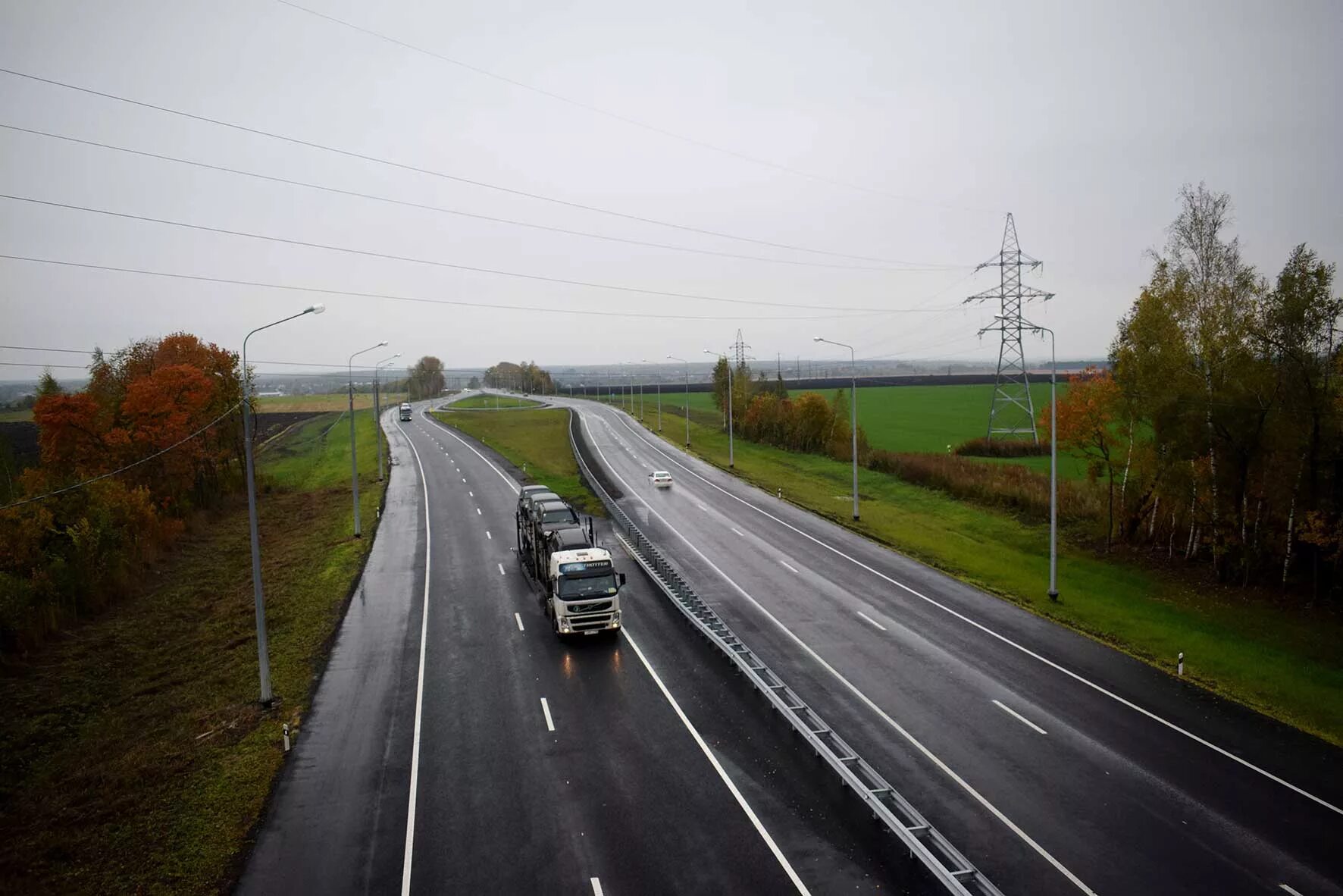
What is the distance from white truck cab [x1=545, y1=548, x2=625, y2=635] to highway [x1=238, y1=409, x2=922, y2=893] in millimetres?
793

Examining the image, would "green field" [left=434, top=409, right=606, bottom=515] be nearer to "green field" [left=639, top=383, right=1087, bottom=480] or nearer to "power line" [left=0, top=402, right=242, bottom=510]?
"green field" [left=639, top=383, right=1087, bottom=480]

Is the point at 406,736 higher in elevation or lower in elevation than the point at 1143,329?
lower

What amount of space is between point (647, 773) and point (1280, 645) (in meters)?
23.5

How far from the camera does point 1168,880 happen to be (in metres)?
13.4

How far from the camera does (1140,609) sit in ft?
98.5

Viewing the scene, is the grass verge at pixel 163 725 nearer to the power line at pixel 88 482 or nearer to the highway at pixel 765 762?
the highway at pixel 765 762

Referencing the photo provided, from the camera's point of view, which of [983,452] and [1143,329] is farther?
[983,452]

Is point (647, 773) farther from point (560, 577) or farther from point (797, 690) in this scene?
point (560, 577)

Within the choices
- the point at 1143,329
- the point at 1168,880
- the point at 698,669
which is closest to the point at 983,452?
the point at 1143,329

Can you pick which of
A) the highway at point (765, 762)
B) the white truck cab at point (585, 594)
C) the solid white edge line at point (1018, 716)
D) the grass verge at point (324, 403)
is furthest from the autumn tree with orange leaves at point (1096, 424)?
the grass verge at point (324, 403)

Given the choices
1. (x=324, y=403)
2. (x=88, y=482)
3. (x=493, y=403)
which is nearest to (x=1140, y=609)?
(x=88, y=482)

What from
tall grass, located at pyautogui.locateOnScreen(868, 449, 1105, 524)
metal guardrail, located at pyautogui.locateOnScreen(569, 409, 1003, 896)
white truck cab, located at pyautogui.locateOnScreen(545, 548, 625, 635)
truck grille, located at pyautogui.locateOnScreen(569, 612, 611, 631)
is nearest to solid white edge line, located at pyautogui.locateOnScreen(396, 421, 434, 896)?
white truck cab, located at pyautogui.locateOnScreen(545, 548, 625, 635)

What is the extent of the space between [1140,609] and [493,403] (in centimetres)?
12223

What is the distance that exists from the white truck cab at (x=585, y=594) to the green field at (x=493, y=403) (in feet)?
339
